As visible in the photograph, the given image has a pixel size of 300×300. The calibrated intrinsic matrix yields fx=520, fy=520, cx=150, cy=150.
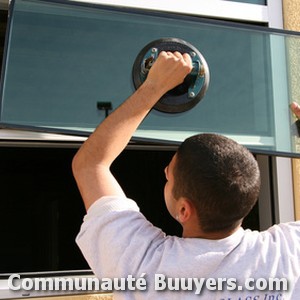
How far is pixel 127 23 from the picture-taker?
5.90ft

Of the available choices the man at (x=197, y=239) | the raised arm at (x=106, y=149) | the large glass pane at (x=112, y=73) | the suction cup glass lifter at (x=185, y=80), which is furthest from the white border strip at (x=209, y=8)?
the man at (x=197, y=239)

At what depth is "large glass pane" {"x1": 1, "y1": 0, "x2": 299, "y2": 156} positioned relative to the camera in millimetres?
1659

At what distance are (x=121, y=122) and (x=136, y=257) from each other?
30cm

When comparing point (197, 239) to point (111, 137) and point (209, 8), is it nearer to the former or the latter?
point (111, 137)

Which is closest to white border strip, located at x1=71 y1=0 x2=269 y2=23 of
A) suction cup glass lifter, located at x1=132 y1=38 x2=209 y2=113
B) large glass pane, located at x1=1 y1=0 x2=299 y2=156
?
large glass pane, located at x1=1 y1=0 x2=299 y2=156

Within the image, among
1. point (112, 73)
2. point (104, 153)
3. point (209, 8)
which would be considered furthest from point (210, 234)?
point (209, 8)

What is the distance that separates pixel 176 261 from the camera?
1.06 metres

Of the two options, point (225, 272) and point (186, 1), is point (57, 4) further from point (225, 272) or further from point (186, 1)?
point (225, 272)

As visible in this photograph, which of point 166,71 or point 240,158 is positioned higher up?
point 166,71

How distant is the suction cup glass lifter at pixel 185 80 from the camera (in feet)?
4.78

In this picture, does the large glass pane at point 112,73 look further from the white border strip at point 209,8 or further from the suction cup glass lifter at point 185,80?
the white border strip at point 209,8

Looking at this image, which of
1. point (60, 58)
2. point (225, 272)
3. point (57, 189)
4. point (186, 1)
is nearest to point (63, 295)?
point (60, 58)

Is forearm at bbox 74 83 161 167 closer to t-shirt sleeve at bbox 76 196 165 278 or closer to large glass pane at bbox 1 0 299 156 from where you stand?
t-shirt sleeve at bbox 76 196 165 278

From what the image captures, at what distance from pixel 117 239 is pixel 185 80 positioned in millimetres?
546
